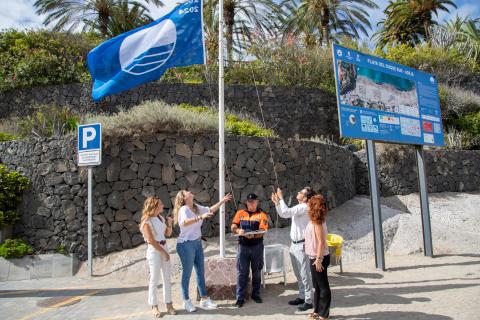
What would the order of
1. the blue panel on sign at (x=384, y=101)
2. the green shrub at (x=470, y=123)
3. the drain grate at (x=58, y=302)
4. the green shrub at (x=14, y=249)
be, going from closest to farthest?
1. the drain grate at (x=58, y=302)
2. the blue panel on sign at (x=384, y=101)
3. the green shrub at (x=14, y=249)
4. the green shrub at (x=470, y=123)

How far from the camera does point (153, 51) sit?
26.4 ft

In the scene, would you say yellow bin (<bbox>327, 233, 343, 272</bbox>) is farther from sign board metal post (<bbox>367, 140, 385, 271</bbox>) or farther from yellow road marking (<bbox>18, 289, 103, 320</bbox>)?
yellow road marking (<bbox>18, 289, 103, 320</bbox>)

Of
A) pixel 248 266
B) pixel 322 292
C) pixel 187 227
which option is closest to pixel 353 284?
pixel 248 266

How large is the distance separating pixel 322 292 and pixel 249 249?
4.59 ft

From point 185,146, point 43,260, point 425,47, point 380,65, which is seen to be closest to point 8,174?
point 43,260

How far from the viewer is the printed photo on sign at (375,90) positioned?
8945mm

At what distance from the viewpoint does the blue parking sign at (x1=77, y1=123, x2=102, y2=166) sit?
9086 mm

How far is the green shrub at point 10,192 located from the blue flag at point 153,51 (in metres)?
3.48

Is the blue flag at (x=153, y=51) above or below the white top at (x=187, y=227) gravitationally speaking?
above

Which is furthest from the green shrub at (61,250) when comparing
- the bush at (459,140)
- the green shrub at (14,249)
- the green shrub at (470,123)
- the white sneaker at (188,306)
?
the green shrub at (470,123)

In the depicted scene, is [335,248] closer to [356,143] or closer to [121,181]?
[121,181]

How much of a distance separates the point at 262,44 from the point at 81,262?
1441 cm

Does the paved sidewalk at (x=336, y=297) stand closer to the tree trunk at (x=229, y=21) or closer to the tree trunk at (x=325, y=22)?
the tree trunk at (x=229, y=21)

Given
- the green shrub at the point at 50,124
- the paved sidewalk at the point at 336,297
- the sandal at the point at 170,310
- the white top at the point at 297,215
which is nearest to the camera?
the paved sidewalk at the point at 336,297
